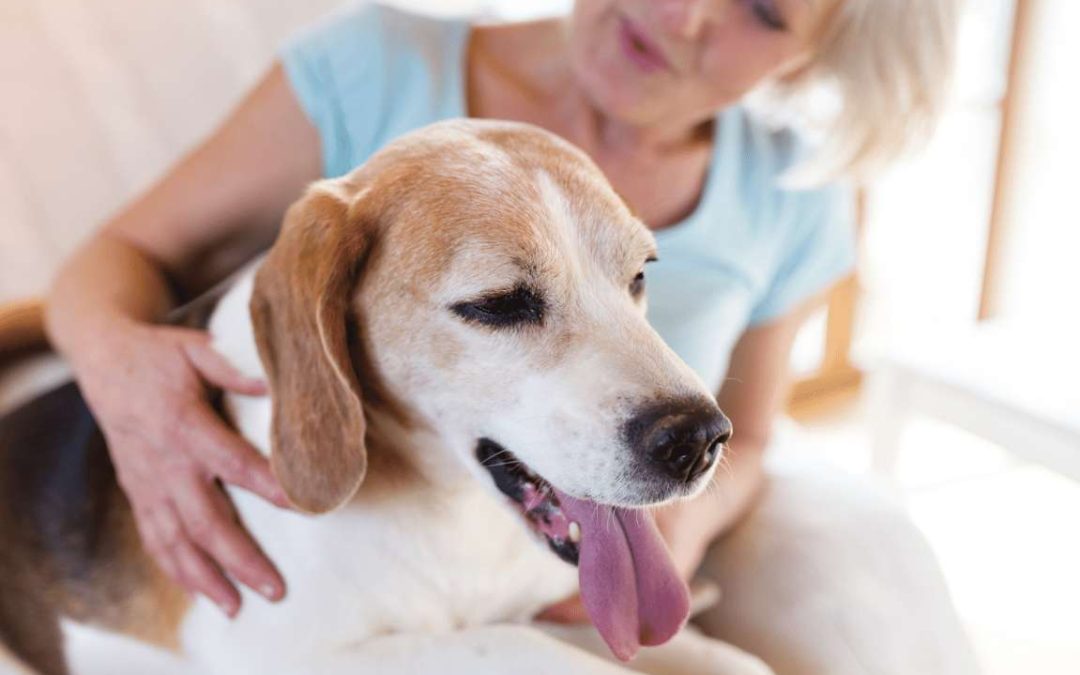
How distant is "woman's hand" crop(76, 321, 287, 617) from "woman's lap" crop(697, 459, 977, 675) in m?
0.54

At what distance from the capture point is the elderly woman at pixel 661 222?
0.79m

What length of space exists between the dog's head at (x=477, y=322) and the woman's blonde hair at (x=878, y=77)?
1.45ft

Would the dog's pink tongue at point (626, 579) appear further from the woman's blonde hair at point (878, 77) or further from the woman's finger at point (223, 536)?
the woman's blonde hair at point (878, 77)

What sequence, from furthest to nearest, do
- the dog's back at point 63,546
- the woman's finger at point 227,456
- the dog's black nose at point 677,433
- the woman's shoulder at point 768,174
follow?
the woman's shoulder at point 768,174 < the dog's back at point 63,546 < the woman's finger at point 227,456 < the dog's black nose at point 677,433

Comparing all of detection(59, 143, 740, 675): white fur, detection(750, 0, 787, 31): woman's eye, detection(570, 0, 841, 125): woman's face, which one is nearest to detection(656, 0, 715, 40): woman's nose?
detection(570, 0, 841, 125): woman's face

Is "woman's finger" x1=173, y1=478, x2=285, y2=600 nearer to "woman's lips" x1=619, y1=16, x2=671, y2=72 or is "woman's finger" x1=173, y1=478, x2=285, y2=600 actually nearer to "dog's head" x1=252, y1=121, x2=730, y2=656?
"dog's head" x1=252, y1=121, x2=730, y2=656

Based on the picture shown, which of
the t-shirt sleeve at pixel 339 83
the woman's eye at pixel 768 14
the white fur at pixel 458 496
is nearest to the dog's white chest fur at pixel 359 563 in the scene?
the white fur at pixel 458 496

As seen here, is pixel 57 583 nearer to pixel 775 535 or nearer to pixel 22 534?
pixel 22 534

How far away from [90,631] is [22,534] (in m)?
0.11

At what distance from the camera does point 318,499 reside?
27.0 inches

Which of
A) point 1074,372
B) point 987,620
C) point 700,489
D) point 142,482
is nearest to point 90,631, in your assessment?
point 142,482

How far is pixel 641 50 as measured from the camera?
32.6 inches

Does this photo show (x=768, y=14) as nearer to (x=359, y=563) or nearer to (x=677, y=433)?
(x=677, y=433)

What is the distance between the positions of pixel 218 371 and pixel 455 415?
24cm
